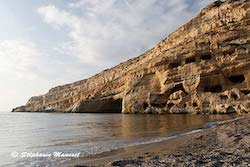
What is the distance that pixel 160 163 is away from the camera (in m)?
9.80

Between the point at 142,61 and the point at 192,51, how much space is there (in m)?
16.0

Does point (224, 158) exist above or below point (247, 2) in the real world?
below

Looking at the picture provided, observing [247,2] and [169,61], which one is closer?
[247,2]

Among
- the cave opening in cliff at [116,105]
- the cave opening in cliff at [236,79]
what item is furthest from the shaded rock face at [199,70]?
the cave opening in cliff at [116,105]

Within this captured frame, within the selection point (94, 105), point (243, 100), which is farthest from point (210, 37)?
point (94, 105)

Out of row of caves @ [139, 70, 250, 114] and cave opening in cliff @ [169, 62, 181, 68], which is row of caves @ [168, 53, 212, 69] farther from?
row of caves @ [139, 70, 250, 114]

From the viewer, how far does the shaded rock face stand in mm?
44438

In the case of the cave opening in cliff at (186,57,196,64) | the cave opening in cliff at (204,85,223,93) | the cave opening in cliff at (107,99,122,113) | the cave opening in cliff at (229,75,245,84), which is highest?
the cave opening in cliff at (186,57,196,64)

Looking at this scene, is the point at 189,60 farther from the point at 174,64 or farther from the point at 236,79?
the point at 236,79

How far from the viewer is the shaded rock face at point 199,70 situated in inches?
1750

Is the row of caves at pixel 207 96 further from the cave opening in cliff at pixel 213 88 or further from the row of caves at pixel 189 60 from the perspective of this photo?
the row of caves at pixel 189 60

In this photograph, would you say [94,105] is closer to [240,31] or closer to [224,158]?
[240,31]

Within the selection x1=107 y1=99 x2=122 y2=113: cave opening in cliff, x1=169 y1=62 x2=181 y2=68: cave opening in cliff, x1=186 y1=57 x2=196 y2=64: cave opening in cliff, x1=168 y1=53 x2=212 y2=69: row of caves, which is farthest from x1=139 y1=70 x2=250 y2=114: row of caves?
x1=107 y1=99 x2=122 y2=113: cave opening in cliff

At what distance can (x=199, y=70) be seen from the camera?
160ft
